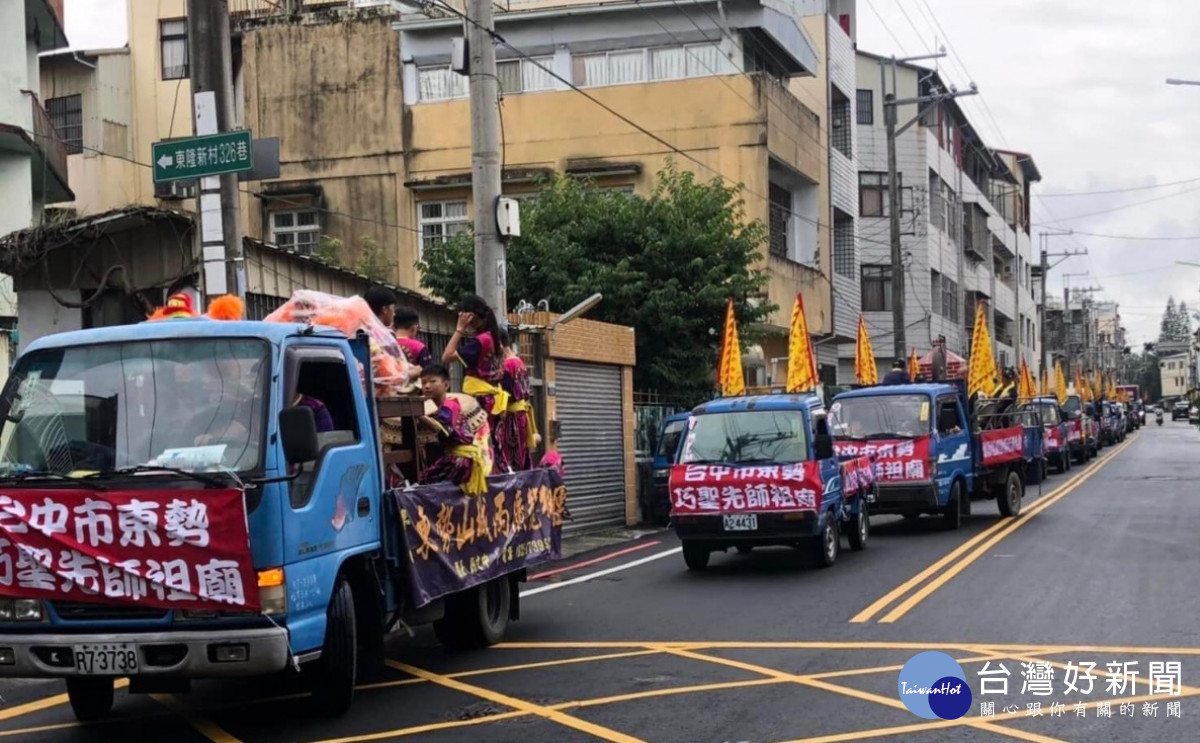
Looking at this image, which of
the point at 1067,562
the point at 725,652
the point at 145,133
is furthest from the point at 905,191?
the point at 725,652

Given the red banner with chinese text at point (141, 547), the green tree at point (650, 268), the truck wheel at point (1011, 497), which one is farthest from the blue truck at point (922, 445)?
the red banner with chinese text at point (141, 547)

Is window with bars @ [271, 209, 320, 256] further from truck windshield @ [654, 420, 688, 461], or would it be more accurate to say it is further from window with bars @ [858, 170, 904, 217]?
window with bars @ [858, 170, 904, 217]

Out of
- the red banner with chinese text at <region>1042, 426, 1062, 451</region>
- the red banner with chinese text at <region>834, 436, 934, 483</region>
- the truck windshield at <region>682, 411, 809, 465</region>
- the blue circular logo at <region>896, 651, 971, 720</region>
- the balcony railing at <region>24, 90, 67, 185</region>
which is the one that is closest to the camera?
the blue circular logo at <region>896, 651, 971, 720</region>

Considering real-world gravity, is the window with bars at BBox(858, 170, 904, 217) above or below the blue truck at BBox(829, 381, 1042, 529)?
above

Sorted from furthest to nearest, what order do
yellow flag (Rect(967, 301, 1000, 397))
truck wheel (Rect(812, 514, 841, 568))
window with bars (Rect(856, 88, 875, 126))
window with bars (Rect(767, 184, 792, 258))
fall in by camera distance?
window with bars (Rect(856, 88, 875, 126))
window with bars (Rect(767, 184, 792, 258))
yellow flag (Rect(967, 301, 1000, 397))
truck wheel (Rect(812, 514, 841, 568))

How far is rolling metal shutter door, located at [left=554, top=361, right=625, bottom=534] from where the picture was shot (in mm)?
21047

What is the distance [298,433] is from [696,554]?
29.5 feet

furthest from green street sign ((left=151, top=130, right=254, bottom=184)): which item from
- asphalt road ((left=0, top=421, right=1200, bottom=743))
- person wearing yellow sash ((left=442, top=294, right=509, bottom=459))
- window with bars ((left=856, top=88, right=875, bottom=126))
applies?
window with bars ((left=856, top=88, right=875, bottom=126))

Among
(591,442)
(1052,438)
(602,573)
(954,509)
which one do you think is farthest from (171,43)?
(1052,438)

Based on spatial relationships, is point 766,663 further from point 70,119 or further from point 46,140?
point 70,119

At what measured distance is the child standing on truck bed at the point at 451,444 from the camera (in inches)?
387

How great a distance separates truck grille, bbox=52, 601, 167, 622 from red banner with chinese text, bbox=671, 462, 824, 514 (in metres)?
8.75

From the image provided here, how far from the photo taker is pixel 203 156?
11734mm

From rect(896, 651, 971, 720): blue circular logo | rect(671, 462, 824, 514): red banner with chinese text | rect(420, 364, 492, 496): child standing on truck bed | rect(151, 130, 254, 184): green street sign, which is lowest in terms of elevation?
rect(896, 651, 971, 720): blue circular logo
